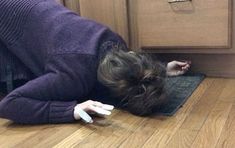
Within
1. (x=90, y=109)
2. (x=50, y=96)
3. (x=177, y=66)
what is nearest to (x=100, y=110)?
(x=90, y=109)

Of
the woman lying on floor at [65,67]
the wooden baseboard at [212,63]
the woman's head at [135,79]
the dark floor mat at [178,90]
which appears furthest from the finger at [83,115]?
the wooden baseboard at [212,63]

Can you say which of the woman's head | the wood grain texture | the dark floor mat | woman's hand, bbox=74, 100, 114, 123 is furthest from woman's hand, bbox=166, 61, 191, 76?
woman's hand, bbox=74, 100, 114, 123

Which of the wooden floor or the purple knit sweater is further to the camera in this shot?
the purple knit sweater

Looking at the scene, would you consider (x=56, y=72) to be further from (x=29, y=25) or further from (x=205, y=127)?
(x=205, y=127)

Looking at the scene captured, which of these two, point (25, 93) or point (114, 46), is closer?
point (25, 93)

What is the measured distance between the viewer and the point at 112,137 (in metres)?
0.98

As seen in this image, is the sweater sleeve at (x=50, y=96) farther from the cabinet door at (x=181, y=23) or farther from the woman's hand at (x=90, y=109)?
the cabinet door at (x=181, y=23)

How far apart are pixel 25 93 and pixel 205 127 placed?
0.51m

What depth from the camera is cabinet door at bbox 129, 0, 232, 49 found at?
1.38m

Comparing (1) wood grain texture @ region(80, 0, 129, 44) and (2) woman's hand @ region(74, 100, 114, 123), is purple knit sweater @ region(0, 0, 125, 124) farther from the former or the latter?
(1) wood grain texture @ region(80, 0, 129, 44)

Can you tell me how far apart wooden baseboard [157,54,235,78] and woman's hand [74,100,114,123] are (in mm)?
623

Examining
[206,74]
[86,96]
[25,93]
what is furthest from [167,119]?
[206,74]

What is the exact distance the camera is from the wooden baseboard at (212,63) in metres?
1.48

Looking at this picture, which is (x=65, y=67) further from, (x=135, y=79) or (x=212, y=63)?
(x=212, y=63)
